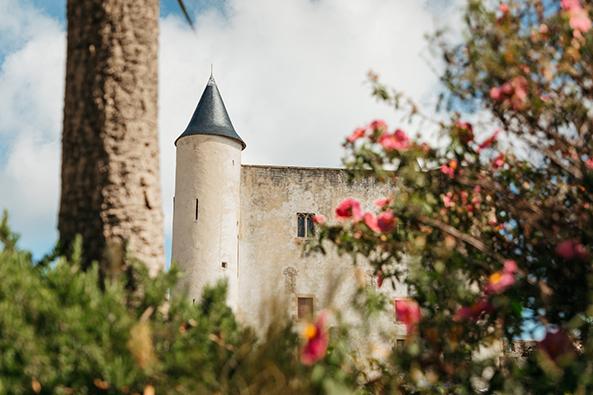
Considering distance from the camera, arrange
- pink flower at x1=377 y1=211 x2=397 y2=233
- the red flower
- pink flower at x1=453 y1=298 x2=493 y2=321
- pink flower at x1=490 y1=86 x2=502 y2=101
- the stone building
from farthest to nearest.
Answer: the stone building < the red flower < pink flower at x1=377 y1=211 x2=397 y2=233 < pink flower at x1=490 y1=86 x2=502 y2=101 < pink flower at x1=453 y1=298 x2=493 y2=321

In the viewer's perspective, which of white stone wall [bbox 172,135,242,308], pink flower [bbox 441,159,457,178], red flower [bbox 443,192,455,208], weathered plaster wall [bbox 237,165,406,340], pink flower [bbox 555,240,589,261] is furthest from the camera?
weathered plaster wall [bbox 237,165,406,340]

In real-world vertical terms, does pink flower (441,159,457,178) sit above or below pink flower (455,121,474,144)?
below

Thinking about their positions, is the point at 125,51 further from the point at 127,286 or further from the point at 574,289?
the point at 574,289

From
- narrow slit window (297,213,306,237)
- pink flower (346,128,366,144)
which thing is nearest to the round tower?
narrow slit window (297,213,306,237)

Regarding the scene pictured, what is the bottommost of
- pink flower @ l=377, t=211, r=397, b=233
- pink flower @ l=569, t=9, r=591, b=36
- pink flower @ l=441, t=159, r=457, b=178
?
pink flower @ l=377, t=211, r=397, b=233

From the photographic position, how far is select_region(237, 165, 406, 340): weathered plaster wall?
22.5m

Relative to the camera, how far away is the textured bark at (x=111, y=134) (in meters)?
4.29

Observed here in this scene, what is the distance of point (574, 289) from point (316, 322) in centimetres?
186

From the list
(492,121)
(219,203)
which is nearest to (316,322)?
(492,121)

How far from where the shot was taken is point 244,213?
2316 cm

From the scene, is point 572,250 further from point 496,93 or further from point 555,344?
point 496,93

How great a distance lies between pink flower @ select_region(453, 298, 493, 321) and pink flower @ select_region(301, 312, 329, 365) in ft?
3.63

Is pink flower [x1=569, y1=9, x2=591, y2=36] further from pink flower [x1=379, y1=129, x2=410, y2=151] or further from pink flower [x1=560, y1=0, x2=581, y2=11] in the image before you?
pink flower [x1=379, y1=129, x2=410, y2=151]

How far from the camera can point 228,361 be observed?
11.1ft
